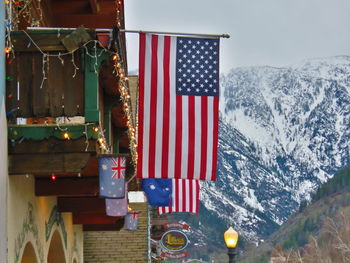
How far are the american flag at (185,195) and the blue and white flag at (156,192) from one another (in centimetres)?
116

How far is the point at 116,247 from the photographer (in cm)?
3170

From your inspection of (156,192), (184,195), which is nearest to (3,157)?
(156,192)

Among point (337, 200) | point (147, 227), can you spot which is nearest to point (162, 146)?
point (147, 227)

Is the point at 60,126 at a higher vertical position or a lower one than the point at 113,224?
higher

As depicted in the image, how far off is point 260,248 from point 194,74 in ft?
483

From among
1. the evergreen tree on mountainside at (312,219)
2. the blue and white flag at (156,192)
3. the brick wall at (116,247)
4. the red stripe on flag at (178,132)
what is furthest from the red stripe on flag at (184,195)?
the evergreen tree on mountainside at (312,219)

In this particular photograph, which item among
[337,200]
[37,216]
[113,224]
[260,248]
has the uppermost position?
[37,216]

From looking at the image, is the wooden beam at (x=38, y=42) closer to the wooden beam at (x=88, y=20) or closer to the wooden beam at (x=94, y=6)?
the wooden beam at (x=94, y=6)

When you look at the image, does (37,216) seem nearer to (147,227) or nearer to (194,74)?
(194,74)

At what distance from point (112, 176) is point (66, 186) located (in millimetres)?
1787

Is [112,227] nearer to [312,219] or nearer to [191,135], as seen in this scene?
[191,135]

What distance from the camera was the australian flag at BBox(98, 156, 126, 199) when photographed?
14.0m

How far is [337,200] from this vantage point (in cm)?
15050

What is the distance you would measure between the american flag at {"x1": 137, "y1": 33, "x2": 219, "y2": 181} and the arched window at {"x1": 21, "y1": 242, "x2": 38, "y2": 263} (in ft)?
6.77
